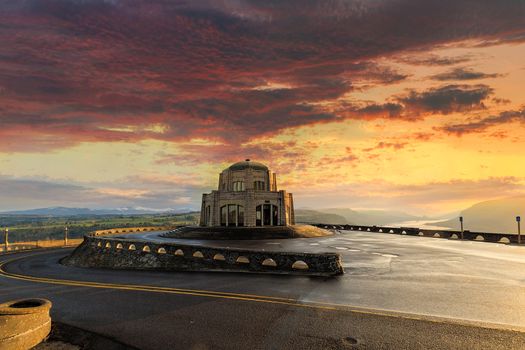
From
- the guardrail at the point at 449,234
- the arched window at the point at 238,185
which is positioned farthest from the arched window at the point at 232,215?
the guardrail at the point at 449,234

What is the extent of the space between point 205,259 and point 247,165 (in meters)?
42.8

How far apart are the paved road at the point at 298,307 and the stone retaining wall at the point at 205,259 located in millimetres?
1226

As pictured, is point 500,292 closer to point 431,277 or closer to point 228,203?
point 431,277

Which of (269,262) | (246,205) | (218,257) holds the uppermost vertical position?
(246,205)

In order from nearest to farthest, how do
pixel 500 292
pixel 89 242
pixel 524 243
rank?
pixel 500 292
pixel 89 242
pixel 524 243

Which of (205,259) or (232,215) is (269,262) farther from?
(232,215)

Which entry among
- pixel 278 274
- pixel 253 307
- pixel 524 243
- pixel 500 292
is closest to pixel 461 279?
pixel 500 292

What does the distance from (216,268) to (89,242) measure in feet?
67.9

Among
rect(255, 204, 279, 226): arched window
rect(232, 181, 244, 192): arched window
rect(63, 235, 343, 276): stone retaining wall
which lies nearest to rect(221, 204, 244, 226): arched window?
rect(255, 204, 279, 226): arched window

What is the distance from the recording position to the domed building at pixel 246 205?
5659cm

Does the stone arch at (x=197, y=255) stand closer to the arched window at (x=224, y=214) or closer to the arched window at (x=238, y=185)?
the arched window at (x=224, y=214)

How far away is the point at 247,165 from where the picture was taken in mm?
64062

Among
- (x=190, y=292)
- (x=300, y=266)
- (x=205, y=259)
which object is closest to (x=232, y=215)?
(x=205, y=259)

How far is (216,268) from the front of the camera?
69.9 ft
